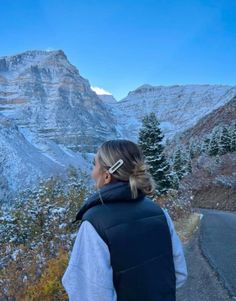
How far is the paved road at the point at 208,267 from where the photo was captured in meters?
6.20

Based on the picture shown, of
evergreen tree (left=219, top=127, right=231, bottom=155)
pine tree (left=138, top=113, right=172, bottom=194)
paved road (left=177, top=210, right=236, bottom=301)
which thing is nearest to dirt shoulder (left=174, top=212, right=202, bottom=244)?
paved road (left=177, top=210, right=236, bottom=301)

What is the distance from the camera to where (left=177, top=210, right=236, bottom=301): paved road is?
6.20 meters

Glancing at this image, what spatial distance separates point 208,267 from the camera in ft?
25.6

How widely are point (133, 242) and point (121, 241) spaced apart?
0.07m

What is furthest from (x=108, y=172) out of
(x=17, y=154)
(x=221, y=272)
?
(x=17, y=154)

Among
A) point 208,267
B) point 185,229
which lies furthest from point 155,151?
point 208,267

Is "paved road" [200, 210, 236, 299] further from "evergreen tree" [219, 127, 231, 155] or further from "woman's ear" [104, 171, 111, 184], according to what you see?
"evergreen tree" [219, 127, 231, 155]

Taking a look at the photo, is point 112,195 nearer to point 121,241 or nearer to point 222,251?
point 121,241

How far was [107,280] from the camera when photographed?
2.14m

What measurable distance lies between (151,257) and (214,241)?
928 centimetres

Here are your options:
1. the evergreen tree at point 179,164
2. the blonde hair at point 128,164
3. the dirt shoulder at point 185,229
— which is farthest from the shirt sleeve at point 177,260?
the evergreen tree at point 179,164

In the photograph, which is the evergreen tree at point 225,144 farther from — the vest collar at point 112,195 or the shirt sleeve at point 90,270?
the shirt sleeve at point 90,270

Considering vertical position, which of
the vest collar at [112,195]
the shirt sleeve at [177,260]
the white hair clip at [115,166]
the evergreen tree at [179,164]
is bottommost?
the evergreen tree at [179,164]

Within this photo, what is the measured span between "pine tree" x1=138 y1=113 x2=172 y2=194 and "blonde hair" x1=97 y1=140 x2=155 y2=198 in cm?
1825
